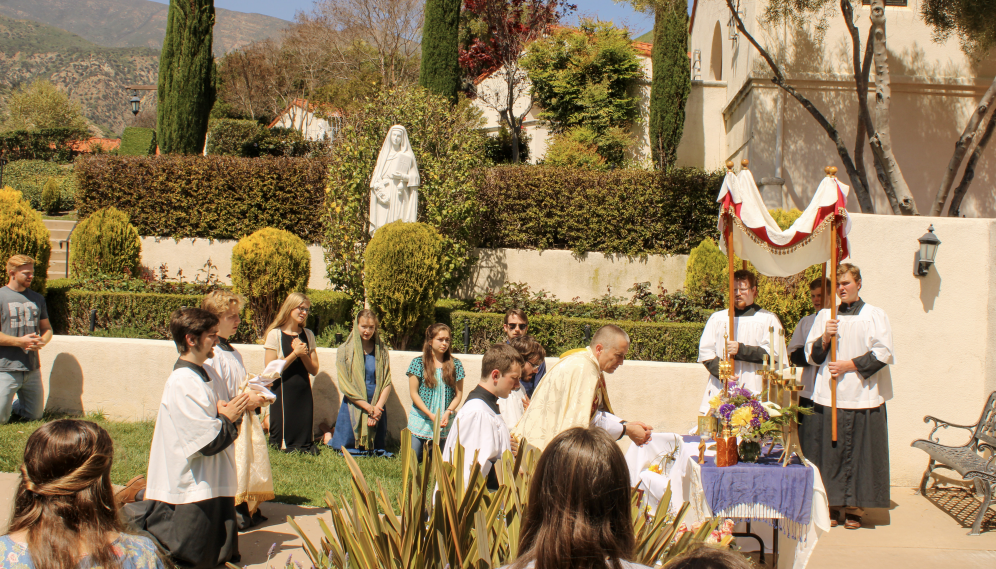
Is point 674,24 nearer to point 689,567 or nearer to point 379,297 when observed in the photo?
point 379,297

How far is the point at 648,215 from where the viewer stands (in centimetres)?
1314

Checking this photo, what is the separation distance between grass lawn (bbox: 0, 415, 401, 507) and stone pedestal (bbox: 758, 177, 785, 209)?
35.7 feet

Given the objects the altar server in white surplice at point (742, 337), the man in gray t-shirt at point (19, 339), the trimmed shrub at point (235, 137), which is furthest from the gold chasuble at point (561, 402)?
the trimmed shrub at point (235, 137)

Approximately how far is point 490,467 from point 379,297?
505 centimetres

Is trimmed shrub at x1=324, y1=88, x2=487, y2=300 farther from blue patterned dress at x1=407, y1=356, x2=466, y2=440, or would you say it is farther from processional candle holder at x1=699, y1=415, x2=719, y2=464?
processional candle holder at x1=699, y1=415, x2=719, y2=464

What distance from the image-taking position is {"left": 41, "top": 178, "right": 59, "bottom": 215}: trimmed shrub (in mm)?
22031

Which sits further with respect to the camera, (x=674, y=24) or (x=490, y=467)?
(x=674, y=24)

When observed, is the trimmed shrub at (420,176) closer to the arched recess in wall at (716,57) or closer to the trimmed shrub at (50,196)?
the arched recess in wall at (716,57)

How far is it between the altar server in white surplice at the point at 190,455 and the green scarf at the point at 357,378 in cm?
257

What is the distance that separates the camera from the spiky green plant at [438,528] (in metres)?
2.88

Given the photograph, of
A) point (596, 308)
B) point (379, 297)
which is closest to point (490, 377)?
point (379, 297)

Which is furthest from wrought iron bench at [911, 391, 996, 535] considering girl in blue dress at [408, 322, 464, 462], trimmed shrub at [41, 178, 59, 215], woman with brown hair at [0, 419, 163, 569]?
trimmed shrub at [41, 178, 59, 215]

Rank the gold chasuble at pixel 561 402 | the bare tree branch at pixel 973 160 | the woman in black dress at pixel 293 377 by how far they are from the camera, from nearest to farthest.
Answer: the gold chasuble at pixel 561 402 < the woman in black dress at pixel 293 377 < the bare tree branch at pixel 973 160

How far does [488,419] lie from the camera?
3.77 meters
